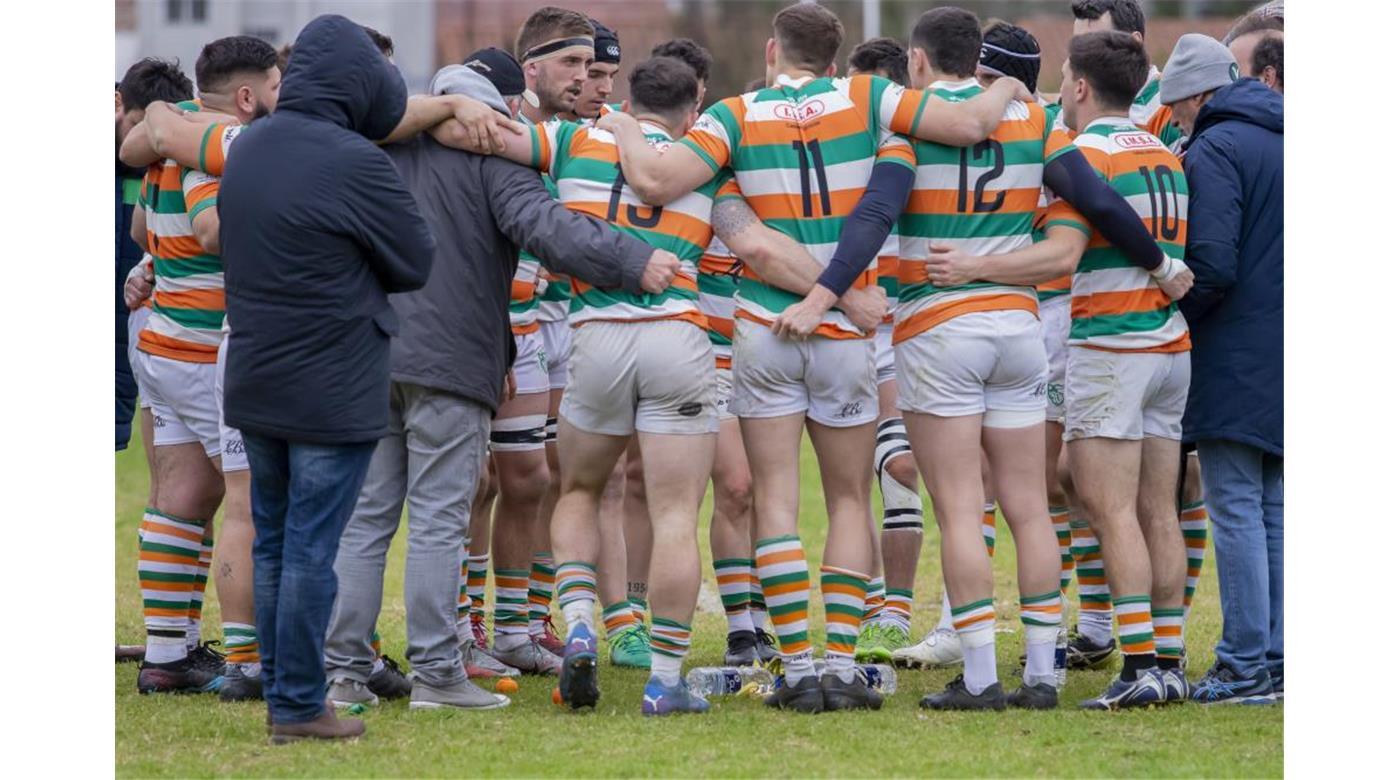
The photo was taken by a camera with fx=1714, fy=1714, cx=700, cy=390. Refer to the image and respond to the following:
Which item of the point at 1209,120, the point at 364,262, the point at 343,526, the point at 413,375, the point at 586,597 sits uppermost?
the point at 1209,120

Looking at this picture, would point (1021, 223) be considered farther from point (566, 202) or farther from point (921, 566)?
point (921, 566)

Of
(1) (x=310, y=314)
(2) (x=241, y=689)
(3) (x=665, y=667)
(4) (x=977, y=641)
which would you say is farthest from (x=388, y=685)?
(4) (x=977, y=641)

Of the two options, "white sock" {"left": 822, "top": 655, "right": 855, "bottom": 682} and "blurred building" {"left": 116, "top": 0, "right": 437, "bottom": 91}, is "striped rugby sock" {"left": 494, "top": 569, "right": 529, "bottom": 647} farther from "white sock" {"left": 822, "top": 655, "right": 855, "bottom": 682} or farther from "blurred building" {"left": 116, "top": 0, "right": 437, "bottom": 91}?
Answer: "blurred building" {"left": 116, "top": 0, "right": 437, "bottom": 91}

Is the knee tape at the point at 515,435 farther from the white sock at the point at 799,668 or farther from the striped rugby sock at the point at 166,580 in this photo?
the white sock at the point at 799,668

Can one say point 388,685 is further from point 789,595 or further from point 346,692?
point 789,595

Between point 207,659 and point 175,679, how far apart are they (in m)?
0.24

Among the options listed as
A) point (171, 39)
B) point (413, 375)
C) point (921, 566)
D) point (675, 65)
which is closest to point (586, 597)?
point (413, 375)

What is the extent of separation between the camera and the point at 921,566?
1178 cm

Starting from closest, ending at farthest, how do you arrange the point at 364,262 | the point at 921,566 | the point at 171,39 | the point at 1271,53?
the point at 364,262, the point at 1271,53, the point at 921,566, the point at 171,39

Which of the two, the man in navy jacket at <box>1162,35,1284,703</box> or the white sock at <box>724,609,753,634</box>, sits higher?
the man in navy jacket at <box>1162,35,1284,703</box>

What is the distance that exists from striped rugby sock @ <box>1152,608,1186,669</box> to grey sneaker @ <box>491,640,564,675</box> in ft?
8.59

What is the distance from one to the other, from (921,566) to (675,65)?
597 centimetres

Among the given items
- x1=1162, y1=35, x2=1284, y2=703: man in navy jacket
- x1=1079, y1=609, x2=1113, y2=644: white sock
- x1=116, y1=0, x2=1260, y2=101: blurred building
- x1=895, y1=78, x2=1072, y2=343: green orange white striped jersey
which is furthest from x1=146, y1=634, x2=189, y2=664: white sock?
x1=116, y1=0, x2=1260, y2=101: blurred building

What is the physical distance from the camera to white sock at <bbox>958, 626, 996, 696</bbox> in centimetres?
643
